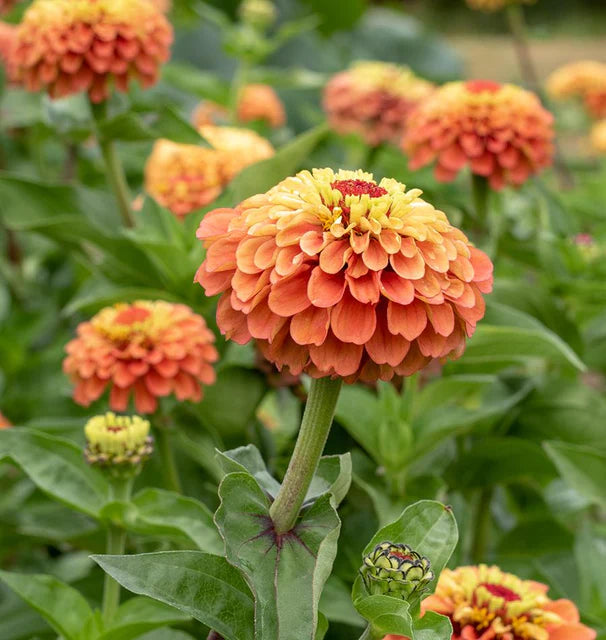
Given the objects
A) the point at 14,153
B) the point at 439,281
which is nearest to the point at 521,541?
the point at 439,281

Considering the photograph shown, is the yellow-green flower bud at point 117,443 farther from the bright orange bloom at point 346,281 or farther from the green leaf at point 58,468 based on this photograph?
the bright orange bloom at point 346,281

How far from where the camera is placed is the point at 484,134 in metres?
1.15

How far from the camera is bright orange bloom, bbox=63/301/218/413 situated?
91 cm

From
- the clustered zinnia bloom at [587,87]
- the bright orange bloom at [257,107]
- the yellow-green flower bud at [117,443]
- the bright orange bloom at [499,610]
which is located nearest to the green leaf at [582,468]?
the bright orange bloom at [499,610]

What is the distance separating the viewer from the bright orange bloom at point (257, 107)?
2.05m

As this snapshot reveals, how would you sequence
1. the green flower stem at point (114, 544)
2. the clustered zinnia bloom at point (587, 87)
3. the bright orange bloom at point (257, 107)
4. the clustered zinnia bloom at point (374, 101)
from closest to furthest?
the green flower stem at point (114, 544) < the clustered zinnia bloom at point (374, 101) < the bright orange bloom at point (257, 107) < the clustered zinnia bloom at point (587, 87)

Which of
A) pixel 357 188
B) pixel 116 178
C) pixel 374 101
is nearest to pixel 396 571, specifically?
pixel 357 188

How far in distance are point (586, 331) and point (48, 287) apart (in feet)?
2.84

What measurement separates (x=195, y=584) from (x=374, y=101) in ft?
4.02

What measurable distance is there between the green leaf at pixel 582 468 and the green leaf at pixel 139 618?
1.32 feet

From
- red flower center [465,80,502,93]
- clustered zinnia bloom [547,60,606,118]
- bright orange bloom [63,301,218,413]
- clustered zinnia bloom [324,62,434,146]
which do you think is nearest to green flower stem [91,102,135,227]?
bright orange bloom [63,301,218,413]

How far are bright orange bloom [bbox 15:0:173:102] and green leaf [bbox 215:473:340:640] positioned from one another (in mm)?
633

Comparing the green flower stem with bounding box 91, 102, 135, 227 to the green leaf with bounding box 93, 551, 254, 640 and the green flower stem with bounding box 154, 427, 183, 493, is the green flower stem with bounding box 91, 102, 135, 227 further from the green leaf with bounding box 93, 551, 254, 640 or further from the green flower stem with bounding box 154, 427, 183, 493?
the green leaf with bounding box 93, 551, 254, 640

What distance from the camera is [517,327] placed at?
1043mm
